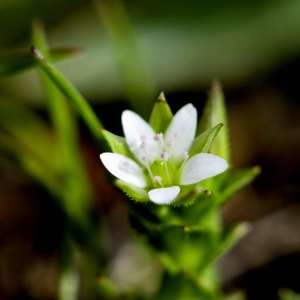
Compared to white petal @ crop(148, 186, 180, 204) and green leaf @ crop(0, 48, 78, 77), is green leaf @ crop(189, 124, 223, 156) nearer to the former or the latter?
white petal @ crop(148, 186, 180, 204)

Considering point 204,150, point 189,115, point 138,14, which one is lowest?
point 204,150

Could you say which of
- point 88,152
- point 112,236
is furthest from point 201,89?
point 112,236

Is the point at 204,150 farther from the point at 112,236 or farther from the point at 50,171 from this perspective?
the point at 112,236

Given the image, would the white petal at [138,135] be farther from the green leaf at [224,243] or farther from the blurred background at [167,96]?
the blurred background at [167,96]

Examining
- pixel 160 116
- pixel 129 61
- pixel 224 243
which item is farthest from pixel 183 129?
pixel 129 61

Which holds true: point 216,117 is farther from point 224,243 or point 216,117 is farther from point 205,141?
point 224,243

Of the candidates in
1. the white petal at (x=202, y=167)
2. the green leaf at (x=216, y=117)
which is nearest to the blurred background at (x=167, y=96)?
the green leaf at (x=216, y=117)

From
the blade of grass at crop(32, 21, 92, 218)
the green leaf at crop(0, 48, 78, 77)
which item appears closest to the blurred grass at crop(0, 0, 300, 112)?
the blade of grass at crop(32, 21, 92, 218)
